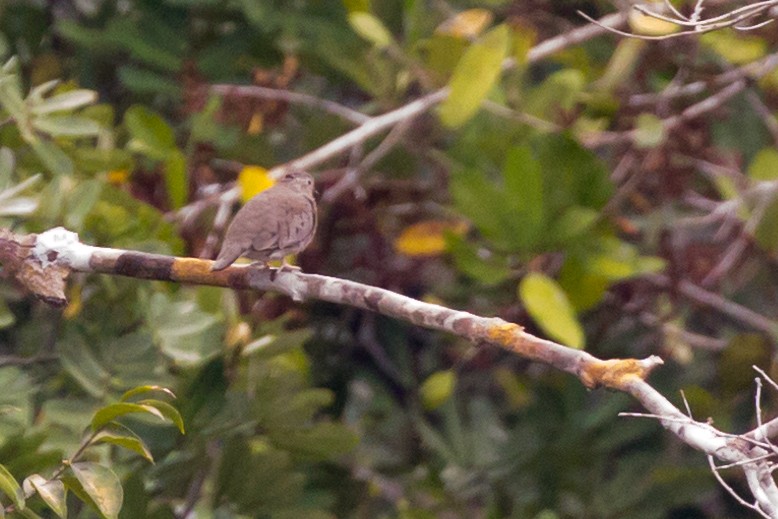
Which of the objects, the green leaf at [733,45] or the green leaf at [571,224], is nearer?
the green leaf at [571,224]

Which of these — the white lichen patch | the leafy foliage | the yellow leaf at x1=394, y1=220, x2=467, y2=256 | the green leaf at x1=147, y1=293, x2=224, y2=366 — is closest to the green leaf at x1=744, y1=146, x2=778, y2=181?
the leafy foliage

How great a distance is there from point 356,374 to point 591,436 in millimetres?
731

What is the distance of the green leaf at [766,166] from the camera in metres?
3.73

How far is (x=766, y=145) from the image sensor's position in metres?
4.24

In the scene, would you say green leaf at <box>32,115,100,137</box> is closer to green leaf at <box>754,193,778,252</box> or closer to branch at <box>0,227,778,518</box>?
branch at <box>0,227,778,518</box>

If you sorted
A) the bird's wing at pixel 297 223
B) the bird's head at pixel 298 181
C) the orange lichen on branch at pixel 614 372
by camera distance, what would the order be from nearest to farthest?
1. the orange lichen on branch at pixel 614 372
2. the bird's wing at pixel 297 223
3. the bird's head at pixel 298 181

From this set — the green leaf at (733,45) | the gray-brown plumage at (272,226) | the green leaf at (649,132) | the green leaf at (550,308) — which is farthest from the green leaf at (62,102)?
the green leaf at (733,45)

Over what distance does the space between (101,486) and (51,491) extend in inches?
2.7

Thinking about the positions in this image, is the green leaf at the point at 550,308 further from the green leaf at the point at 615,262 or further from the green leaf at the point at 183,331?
the green leaf at the point at 183,331

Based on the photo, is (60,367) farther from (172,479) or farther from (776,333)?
(776,333)

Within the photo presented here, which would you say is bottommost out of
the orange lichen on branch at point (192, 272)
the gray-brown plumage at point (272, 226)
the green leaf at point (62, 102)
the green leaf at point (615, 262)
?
the green leaf at point (615, 262)

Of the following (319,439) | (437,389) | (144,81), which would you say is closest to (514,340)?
(319,439)

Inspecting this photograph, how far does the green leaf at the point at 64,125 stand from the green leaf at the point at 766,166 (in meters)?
1.95

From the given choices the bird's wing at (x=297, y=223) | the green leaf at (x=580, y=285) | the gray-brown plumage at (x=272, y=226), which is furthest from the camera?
the green leaf at (x=580, y=285)
